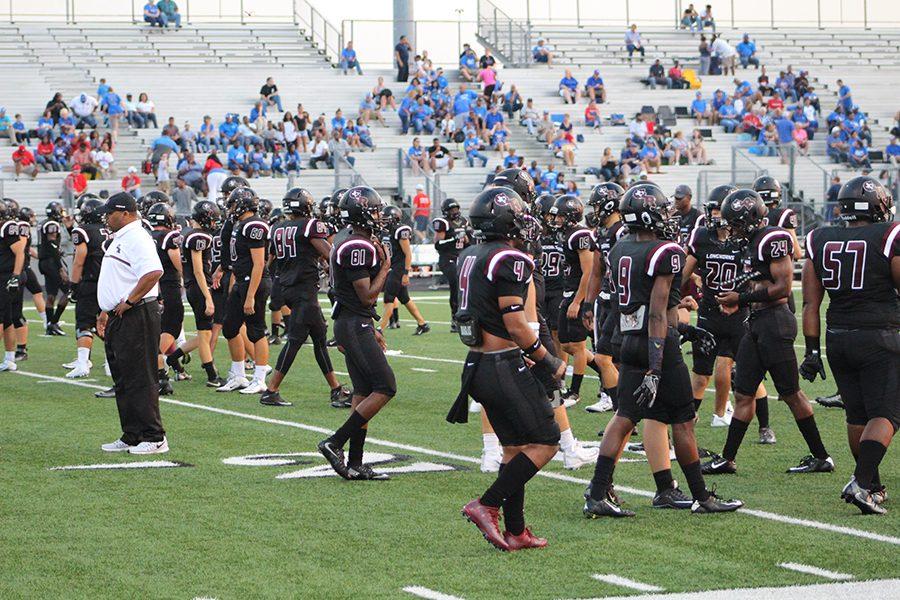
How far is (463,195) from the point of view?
3120cm

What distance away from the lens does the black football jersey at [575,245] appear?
11430mm

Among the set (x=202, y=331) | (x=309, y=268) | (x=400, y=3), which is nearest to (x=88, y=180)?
(x=400, y=3)

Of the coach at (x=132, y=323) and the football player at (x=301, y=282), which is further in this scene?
the football player at (x=301, y=282)

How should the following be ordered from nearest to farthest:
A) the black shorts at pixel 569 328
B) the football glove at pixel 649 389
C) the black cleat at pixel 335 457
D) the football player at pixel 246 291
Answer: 1. the football glove at pixel 649 389
2. the black cleat at pixel 335 457
3. the black shorts at pixel 569 328
4. the football player at pixel 246 291

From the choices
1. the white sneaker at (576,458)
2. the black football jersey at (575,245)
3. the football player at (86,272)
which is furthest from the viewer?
the football player at (86,272)

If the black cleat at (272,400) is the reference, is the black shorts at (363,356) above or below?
above

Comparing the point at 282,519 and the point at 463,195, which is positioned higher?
the point at 463,195

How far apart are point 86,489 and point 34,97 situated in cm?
2573

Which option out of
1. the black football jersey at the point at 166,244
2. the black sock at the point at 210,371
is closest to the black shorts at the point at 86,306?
the black football jersey at the point at 166,244

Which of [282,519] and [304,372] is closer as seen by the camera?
[282,519]

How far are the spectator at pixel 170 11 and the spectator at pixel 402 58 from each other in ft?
19.6

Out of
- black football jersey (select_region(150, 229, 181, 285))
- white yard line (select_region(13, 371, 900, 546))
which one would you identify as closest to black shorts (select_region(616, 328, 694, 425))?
white yard line (select_region(13, 371, 900, 546))

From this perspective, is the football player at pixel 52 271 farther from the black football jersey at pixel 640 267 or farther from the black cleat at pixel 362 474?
the black football jersey at pixel 640 267

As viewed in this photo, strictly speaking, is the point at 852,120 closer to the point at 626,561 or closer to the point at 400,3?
the point at 400,3
